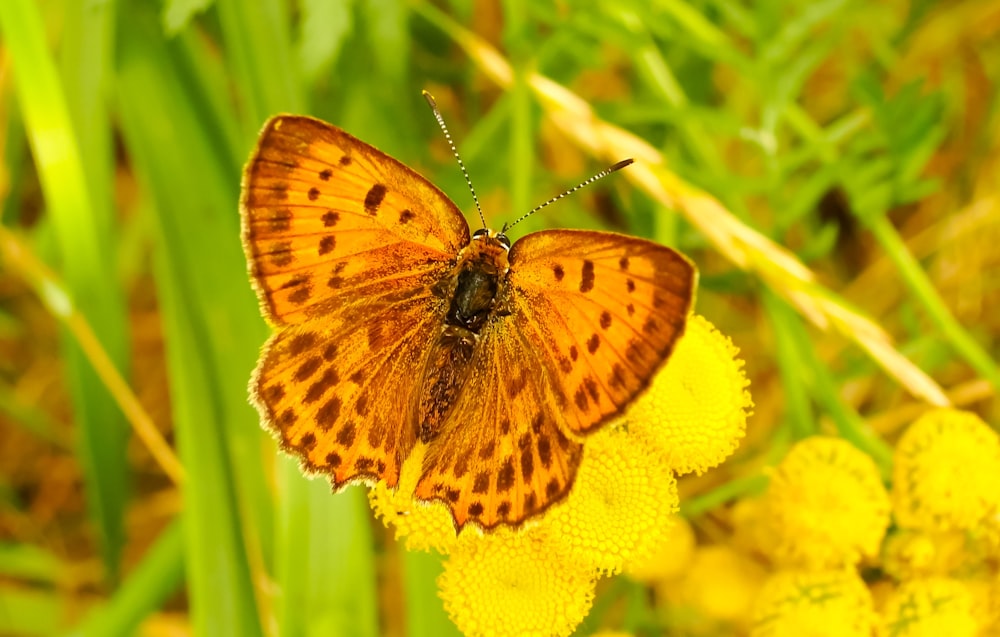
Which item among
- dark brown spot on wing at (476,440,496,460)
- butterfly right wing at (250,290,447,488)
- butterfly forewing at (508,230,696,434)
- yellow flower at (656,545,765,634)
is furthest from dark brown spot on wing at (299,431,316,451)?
yellow flower at (656,545,765,634)

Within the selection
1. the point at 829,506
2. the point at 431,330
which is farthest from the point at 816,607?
the point at 431,330

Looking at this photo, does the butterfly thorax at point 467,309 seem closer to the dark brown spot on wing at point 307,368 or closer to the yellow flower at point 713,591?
the dark brown spot on wing at point 307,368

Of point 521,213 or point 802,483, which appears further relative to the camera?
point 521,213

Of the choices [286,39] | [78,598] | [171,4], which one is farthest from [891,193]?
[78,598]

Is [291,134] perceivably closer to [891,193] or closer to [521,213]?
[521,213]

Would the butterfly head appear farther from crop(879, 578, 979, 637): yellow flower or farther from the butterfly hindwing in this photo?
crop(879, 578, 979, 637): yellow flower

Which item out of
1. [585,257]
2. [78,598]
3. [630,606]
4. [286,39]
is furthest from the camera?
[78,598]

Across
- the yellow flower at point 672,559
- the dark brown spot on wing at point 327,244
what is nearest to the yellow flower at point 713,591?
the yellow flower at point 672,559
